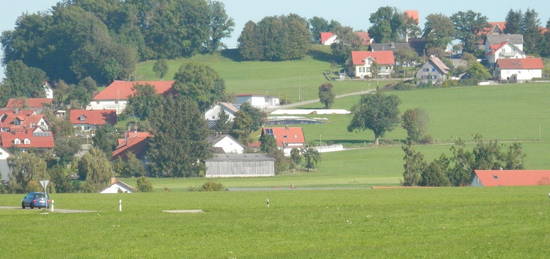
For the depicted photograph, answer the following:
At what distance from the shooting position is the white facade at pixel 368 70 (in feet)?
588

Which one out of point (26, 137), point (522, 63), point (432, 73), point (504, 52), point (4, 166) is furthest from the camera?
point (504, 52)

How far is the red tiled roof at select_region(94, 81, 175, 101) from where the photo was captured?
16062 centimetres

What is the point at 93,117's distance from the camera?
503ft

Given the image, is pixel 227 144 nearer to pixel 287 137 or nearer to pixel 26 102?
pixel 287 137

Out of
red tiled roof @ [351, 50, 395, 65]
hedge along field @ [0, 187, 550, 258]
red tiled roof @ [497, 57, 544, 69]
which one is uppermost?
red tiled roof @ [351, 50, 395, 65]

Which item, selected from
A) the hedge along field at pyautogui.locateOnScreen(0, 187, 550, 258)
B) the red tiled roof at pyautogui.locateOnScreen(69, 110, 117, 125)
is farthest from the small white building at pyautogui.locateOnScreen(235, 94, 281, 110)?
the hedge along field at pyautogui.locateOnScreen(0, 187, 550, 258)

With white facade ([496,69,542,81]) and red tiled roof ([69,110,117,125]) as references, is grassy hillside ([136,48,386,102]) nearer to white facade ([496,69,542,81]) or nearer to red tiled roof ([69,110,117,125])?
white facade ([496,69,542,81])

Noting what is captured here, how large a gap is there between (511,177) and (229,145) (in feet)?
166

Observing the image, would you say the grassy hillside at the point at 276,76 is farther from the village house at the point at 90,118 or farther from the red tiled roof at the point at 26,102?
the village house at the point at 90,118

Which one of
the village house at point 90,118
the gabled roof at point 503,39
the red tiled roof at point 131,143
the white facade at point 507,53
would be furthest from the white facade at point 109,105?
the gabled roof at point 503,39

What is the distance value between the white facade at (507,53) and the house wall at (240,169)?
2996 inches

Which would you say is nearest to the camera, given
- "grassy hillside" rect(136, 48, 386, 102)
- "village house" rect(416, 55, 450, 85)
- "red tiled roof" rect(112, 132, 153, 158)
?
"red tiled roof" rect(112, 132, 153, 158)

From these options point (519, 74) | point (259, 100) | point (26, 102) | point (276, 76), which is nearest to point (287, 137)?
point (259, 100)

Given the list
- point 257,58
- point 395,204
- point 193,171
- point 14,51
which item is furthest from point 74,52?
point 395,204
